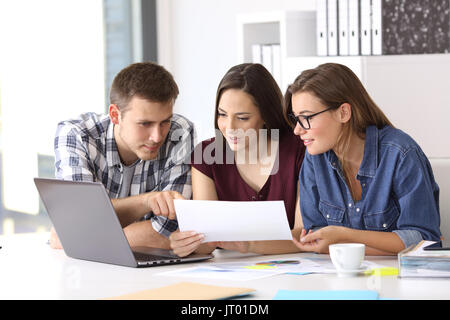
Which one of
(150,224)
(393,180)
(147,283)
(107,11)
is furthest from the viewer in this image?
(107,11)

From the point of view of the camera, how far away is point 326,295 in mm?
1432

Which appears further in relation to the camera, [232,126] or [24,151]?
[24,151]

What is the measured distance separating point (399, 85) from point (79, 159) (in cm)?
161

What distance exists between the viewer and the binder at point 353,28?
3348 millimetres

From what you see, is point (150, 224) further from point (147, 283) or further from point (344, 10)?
point (344, 10)

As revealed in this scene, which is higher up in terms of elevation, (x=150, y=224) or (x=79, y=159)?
(x=79, y=159)

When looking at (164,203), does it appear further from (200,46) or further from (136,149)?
(200,46)

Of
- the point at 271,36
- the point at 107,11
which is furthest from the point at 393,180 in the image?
the point at 107,11

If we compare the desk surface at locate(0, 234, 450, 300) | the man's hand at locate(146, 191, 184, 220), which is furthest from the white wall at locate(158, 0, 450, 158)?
the desk surface at locate(0, 234, 450, 300)

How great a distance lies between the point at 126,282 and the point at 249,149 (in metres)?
0.82

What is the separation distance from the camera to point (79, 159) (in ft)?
7.41

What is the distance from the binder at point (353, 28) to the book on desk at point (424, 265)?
6.25 ft
